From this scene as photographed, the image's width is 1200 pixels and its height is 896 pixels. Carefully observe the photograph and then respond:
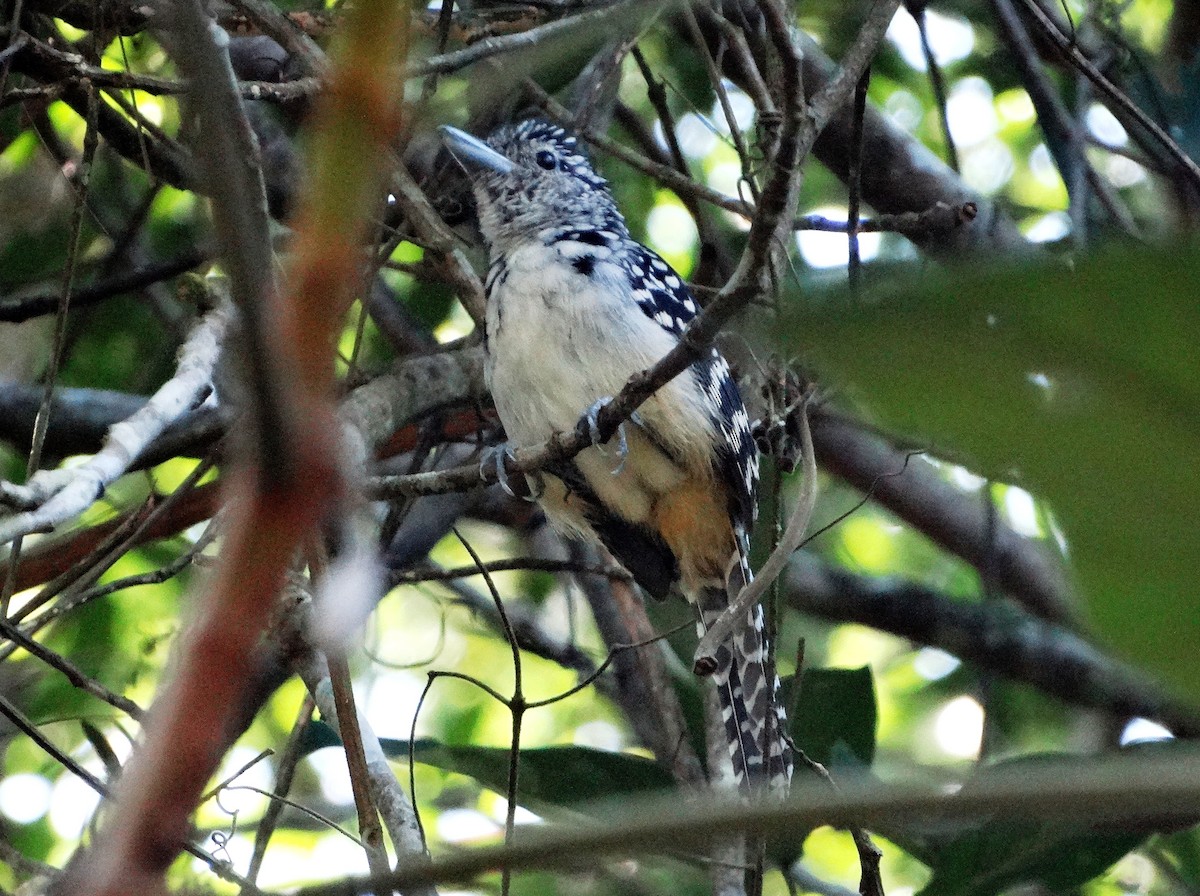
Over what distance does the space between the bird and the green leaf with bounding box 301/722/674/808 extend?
0.85 ft

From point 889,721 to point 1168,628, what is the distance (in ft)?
17.0

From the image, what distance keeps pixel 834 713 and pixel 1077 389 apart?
122 inches

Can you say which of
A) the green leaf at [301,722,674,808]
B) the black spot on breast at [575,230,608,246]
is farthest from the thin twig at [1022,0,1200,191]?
the green leaf at [301,722,674,808]

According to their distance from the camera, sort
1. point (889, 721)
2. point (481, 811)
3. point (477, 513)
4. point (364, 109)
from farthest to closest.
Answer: point (889, 721)
point (481, 811)
point (477, 513)
point (364, 109)

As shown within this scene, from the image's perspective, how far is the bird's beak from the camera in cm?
392

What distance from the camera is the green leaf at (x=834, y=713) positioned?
3.38m

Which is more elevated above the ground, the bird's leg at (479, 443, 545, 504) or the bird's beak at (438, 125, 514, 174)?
the bird's beak at (438, 125, 514, 174)

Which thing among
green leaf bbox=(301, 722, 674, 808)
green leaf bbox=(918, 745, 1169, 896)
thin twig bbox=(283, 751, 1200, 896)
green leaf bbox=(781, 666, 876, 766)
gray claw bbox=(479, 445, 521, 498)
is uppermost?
gray claw bbox=(479, 445, 521, 498)

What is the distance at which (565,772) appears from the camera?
3.41 meters

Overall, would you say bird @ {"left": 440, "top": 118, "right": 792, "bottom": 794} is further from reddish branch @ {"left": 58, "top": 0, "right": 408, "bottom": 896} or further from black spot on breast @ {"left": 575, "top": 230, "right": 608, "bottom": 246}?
reddish branch @ {"left": 58, "top": 0, "right": 408, "bottom": 896}

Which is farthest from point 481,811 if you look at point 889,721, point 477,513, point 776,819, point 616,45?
point 776,819

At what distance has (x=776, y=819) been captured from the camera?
0.54 metres

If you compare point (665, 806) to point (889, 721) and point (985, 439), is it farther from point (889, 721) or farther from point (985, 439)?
point (889, 721)

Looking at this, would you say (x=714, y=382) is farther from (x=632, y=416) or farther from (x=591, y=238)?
(x=591, y=238)
